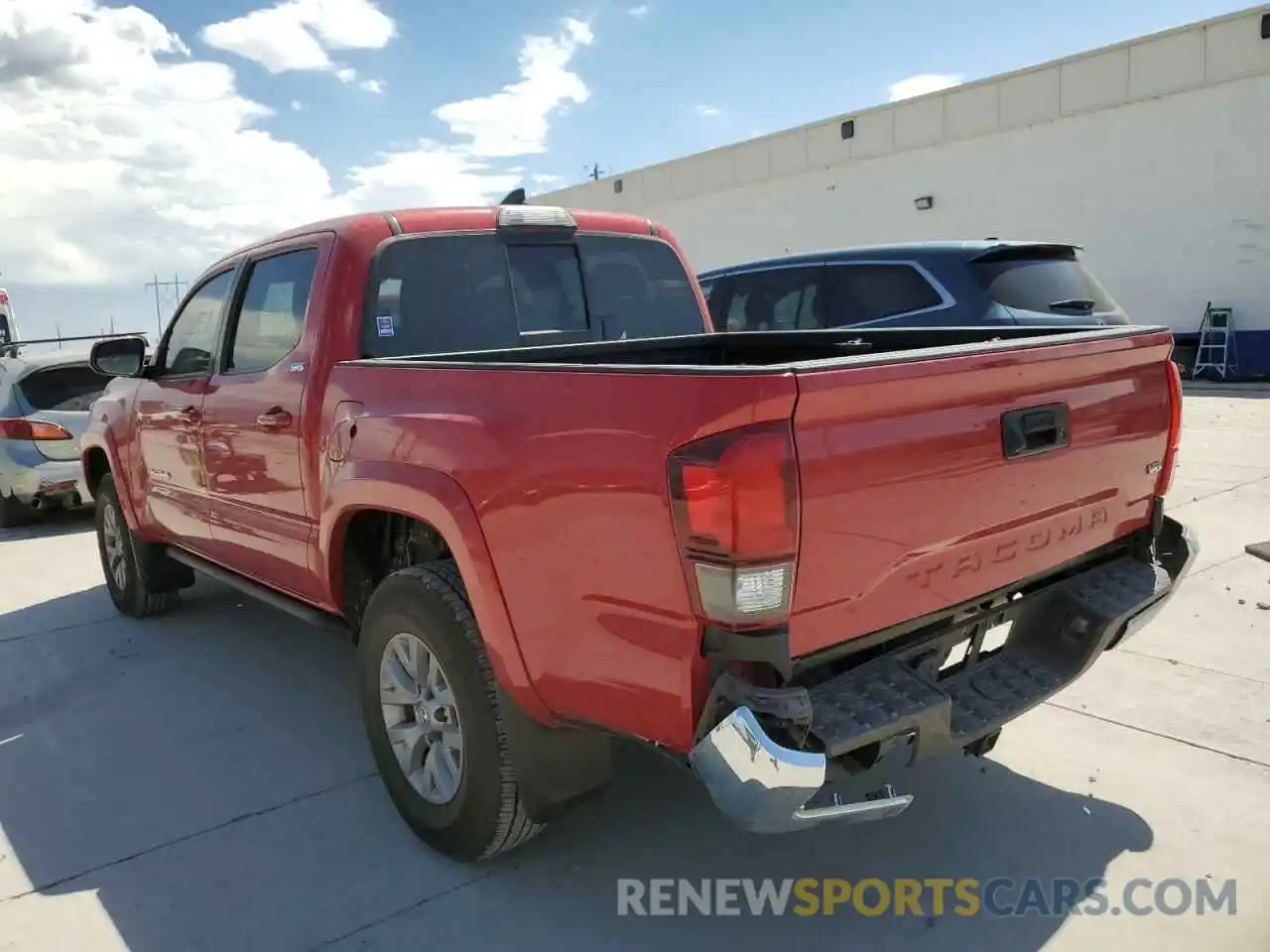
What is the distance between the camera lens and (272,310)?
422 cm

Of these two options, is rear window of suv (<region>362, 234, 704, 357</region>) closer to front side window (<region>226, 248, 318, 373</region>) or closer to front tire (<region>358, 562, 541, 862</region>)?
front side window (<region>226, 248, 318, 373</region>)

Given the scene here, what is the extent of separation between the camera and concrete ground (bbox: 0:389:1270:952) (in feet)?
9.11

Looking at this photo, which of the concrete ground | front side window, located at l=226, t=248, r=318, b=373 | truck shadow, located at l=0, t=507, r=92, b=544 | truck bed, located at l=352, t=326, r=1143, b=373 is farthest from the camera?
truck shadow, located at l=0, t=507, r=92, b=544

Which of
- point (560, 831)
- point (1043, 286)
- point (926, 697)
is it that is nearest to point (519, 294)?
point (560, 831)

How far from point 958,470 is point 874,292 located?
5.08 metres

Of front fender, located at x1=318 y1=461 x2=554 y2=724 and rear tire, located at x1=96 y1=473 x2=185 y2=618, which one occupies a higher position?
front fender, located at x1=318 y1=461 x2=554 y2=724

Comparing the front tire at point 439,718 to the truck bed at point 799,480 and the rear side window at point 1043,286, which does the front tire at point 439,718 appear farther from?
the rear side window at point 1043,286

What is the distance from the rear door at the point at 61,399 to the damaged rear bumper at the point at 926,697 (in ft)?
25.8

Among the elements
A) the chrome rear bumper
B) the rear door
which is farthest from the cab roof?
the rear door

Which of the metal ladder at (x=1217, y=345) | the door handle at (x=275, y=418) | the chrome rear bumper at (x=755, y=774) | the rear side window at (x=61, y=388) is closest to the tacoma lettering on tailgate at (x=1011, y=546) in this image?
the chrome rear bumper at (x=755, y=774)

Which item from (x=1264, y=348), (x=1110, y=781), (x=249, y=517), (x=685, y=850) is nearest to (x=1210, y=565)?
(x=1110, y=781)

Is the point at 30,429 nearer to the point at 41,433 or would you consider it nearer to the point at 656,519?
the point at 41,433

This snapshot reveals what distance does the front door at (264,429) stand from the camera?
152 inches

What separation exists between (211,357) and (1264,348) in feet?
52.5
